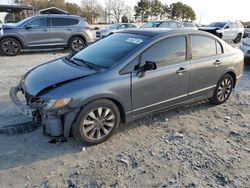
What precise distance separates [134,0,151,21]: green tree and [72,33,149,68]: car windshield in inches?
2071

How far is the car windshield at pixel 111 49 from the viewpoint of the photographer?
13.2ft

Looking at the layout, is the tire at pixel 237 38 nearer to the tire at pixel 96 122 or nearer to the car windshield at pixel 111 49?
the car windshield at pixel 111 49

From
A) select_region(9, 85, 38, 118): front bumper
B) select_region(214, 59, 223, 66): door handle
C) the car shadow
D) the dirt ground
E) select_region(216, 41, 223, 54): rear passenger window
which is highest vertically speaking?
select_region(216, 41, 223, 54): rear passenger window

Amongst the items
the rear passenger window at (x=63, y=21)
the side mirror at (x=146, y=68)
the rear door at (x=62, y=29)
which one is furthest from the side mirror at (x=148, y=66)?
the rear passenger window at (x=63, y=21)

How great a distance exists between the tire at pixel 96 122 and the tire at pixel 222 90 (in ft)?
7.71

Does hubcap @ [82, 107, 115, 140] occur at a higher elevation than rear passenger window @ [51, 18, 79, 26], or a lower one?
lower

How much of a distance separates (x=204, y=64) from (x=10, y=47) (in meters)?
8.70

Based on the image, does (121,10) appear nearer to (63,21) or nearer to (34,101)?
(63,21)

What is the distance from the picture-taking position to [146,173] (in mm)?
3213

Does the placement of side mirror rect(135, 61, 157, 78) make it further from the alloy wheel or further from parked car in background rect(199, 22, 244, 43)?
parked car in background rect(199, 22, 244, 43)

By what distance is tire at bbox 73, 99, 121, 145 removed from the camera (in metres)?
3.55

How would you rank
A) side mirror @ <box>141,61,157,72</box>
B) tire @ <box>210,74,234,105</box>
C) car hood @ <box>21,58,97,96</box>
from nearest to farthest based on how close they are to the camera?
car hood @ <box>21,58,97,96</box> → side mirror @ <box>141,61,157,72</box> → tire @ <box>210,74,234,105</box>

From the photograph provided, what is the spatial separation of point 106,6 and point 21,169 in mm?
62611

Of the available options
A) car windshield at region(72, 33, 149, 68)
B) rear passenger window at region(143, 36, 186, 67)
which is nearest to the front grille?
car windshield at region(72, 33, 149, 68)
